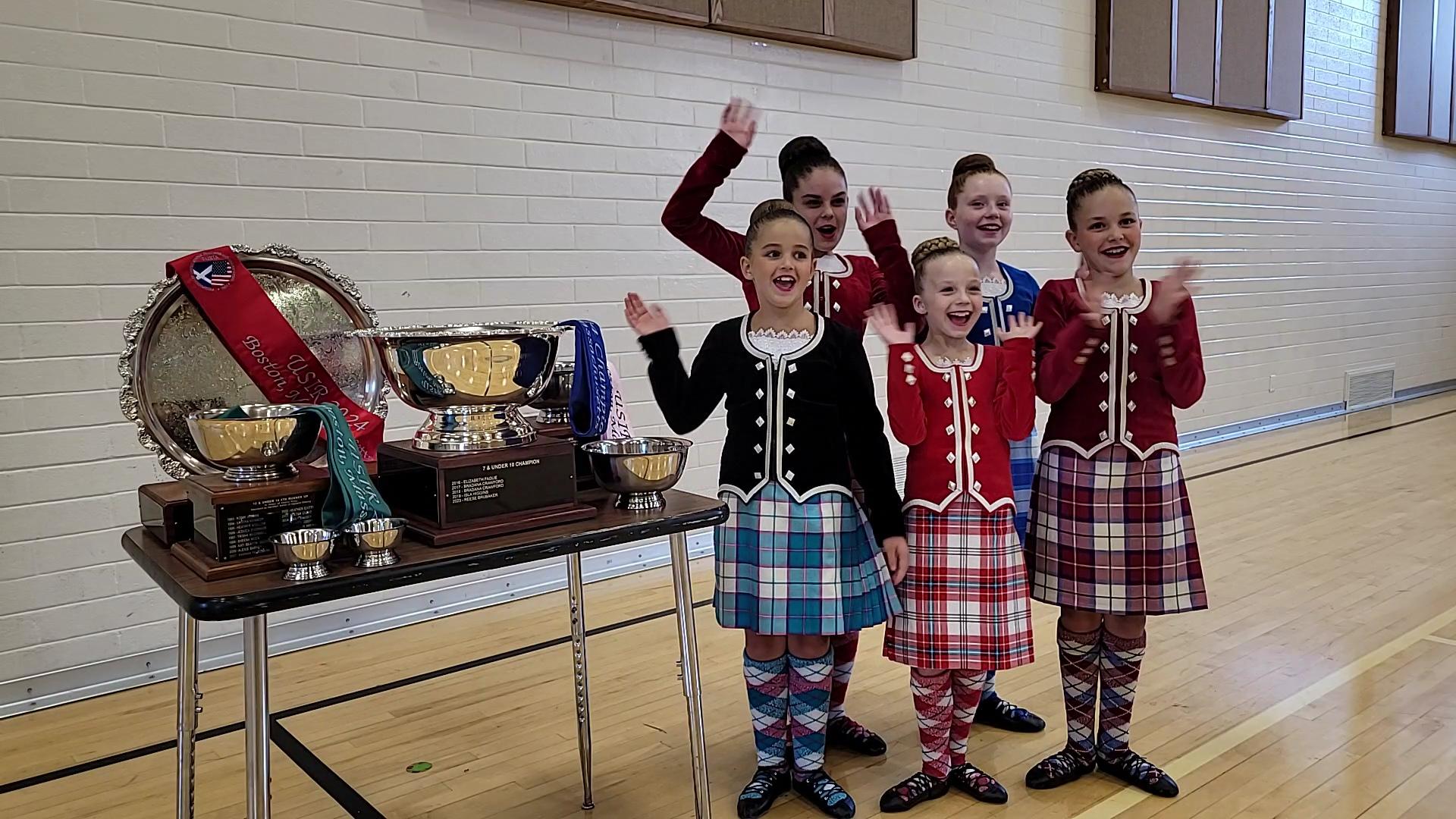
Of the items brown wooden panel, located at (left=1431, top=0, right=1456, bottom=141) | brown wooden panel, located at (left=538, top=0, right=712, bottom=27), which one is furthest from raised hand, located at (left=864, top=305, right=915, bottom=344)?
brown wooden panel, located at (left=1431, top=0, right=1456, bottom=141)

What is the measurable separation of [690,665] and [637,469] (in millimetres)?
424

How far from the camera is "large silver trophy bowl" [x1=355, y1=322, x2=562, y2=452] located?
171cm

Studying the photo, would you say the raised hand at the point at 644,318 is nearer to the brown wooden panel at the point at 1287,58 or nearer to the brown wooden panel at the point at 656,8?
the brown wooden panel at the point at 656,8

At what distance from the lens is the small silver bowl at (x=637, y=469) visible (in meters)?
1.88

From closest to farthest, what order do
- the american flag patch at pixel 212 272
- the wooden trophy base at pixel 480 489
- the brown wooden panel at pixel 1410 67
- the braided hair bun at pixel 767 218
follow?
the wooden trophy base at pixel 480 489
the american flag patch at pixel 212 272
the braided hair bun at pixel 767 218
the brown wooden panel at pixel 1410 67

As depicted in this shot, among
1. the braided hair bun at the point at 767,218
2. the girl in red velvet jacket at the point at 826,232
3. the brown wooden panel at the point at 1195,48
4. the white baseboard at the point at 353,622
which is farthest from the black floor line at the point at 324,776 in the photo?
the brown wooden panel at the point at 1195,48

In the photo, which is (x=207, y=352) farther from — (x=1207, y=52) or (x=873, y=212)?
(x=1207, y=52)

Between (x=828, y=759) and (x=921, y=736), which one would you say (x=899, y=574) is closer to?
(x=921, y=736)

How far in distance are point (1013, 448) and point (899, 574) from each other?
0.60 meters

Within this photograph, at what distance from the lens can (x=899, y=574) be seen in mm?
2229

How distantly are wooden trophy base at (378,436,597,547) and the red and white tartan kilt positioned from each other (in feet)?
2.53

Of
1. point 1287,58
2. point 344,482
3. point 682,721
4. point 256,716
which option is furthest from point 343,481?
point 1287,58

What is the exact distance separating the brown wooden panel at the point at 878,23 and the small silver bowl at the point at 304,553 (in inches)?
151

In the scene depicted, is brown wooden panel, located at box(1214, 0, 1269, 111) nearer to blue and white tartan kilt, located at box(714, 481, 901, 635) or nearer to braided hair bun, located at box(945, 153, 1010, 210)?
braided hair bun, located at box(945, 153, 1010, 210)
